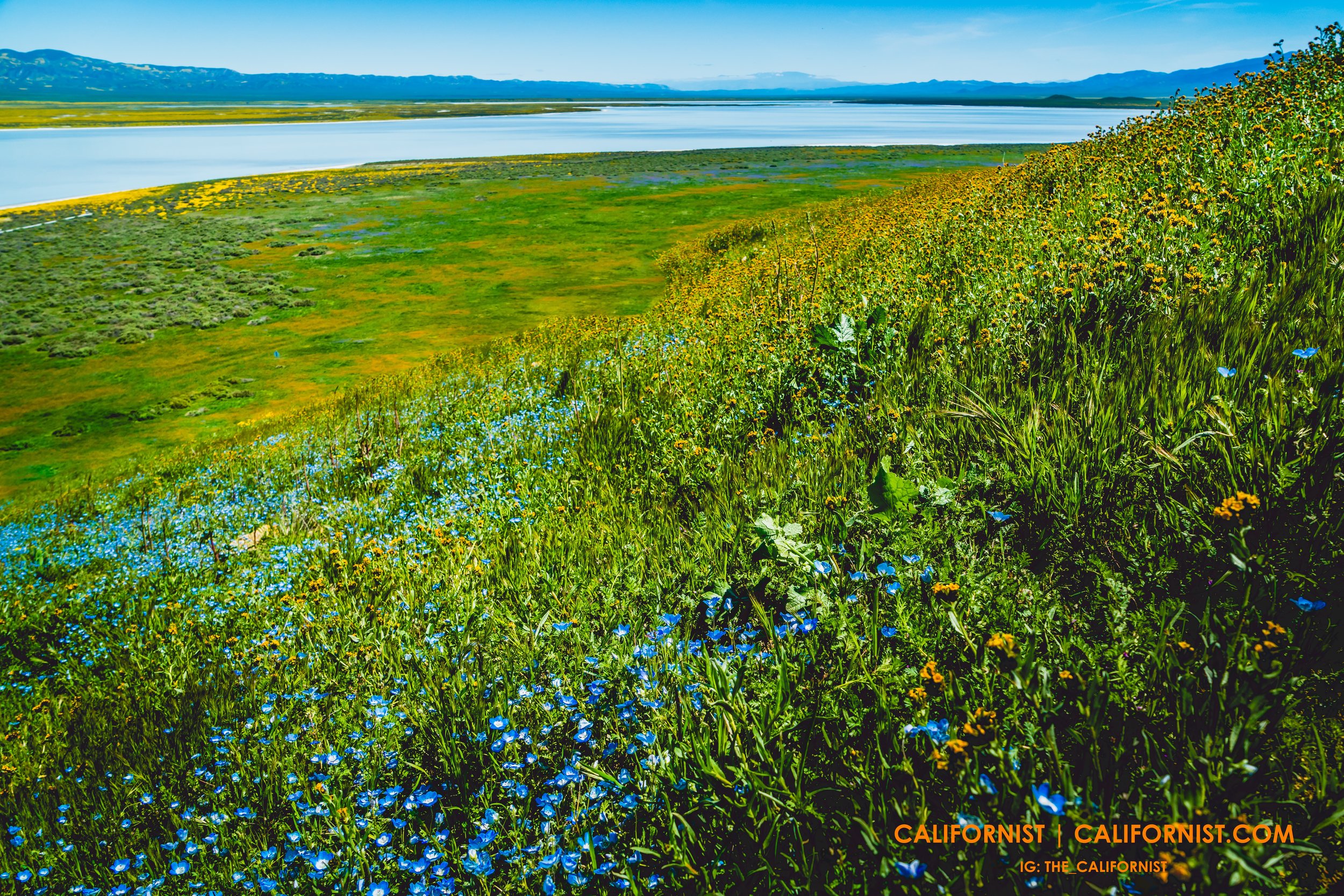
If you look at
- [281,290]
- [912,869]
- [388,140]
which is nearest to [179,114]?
[388,140]

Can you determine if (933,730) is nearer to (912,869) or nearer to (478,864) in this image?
(912,869)

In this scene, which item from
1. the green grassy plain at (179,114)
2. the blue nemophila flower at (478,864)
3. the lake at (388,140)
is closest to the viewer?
the blue nemophila flower at (478,864)

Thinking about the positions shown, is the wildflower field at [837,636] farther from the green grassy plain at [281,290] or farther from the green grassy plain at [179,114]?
the green grassy plain at [179,114]

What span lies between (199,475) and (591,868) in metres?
10.2

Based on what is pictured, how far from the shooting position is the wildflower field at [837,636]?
62.1 inches

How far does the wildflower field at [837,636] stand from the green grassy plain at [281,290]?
9.82 meters

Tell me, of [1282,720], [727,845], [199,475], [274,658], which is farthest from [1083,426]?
[199,475]

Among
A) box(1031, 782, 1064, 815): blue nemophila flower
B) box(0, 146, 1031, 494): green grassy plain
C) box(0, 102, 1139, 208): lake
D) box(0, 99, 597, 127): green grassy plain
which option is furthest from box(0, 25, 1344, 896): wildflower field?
box(0, 99, 597, 127): green grassy plain

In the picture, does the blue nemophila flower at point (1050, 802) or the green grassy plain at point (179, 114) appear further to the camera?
the green grassy plain at point (179, 114)

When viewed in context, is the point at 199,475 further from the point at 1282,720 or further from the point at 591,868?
the point at 1282,720

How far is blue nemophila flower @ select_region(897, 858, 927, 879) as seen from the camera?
4.54ft

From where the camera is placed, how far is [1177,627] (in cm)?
199

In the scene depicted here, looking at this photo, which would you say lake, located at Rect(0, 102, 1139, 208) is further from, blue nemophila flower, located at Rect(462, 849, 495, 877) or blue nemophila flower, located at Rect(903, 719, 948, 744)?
blue nemophila flower, located at Rect(903, 719, 948, 744)

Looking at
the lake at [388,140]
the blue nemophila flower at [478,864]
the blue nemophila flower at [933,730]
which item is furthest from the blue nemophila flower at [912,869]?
the lake at [388,140]
